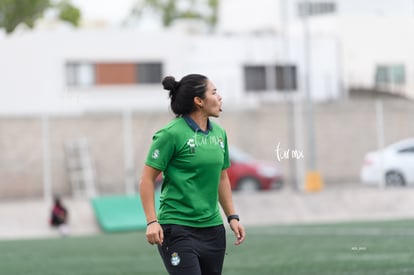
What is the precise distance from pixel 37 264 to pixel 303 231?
7.48m

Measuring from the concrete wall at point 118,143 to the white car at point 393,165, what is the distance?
746 mm

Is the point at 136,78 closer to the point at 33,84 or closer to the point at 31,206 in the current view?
the point at 33,84

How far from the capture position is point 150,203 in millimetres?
7172

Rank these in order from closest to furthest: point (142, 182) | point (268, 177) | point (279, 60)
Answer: point (142, 182)
point (268, 177)
point (279, 60)

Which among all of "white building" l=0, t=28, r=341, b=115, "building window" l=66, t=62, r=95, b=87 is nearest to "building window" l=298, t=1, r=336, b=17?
"white building" l=0, t=28, r=341, b=115

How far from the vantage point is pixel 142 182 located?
7223 mm

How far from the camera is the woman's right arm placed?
23.1 feet

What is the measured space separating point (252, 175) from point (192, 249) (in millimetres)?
29099

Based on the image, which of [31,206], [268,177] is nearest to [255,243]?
[31,206]

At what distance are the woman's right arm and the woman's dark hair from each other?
0.43 meters

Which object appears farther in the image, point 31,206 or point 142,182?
point 31,206

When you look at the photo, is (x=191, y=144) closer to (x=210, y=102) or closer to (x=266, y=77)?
(x=210, y=102)

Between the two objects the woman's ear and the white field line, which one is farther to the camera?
the white field line

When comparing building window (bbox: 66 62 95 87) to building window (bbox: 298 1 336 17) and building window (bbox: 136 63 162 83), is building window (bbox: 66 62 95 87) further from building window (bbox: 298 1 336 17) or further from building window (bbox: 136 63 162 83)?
building window (bbox: 298 1 336 17)
